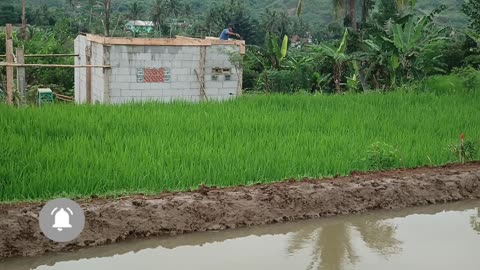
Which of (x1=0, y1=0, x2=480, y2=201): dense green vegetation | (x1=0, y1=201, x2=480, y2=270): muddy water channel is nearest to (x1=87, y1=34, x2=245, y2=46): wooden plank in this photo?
(x1=0, y1=0, x2=480, y2=201): dense green vegetation

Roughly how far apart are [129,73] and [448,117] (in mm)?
5323

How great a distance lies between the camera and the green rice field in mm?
4957

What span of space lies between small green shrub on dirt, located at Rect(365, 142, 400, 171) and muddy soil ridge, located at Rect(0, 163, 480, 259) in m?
0.17

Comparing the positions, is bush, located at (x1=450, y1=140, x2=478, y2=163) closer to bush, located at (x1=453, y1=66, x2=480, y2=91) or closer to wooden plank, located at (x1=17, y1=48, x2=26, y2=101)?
bush, located at (x1=453, y1=66, x2=480, y2=91)

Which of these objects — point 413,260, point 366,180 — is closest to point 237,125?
point 366,180

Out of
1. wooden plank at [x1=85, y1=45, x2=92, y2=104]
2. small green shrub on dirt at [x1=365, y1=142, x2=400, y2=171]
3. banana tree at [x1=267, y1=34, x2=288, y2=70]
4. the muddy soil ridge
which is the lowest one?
the muddy soil ridge

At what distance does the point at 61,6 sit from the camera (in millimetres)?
48656

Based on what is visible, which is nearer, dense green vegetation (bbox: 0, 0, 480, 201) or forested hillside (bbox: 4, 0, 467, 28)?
dense green vegetation (bbox: 0, 0, 480, 201)

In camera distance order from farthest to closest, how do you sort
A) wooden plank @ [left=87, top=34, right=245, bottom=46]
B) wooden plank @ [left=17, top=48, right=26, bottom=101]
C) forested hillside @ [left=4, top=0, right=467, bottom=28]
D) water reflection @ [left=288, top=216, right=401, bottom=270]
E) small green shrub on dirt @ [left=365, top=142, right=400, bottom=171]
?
forested hillside @ [left=4, top=0, right=467, bottom=28] → wooden plank @ [left=87, top=34, right=245, bottom=46] → wooden plank @ [left=17, top=48, right=26, bottom=101] → small green shrub on dirt @ [left=365, top=142, right=400, bottom=171] → water reflection @ [left=288, top=216, right=401, bottom=270]

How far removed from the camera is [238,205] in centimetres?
480

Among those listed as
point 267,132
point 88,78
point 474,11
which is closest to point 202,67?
point 88,78

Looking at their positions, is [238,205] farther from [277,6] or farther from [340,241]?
Result: [277,6]

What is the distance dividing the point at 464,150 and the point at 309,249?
2.69 meters

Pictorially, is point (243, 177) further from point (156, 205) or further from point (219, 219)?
point (156, 205)
